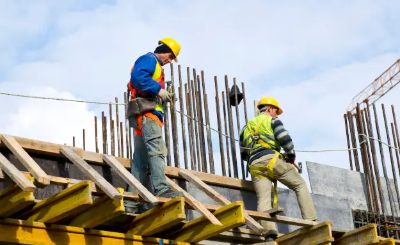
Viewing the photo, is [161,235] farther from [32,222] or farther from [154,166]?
[32,222]

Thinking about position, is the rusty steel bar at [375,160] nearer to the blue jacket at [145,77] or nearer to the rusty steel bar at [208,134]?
the rusty steel bar at [208,134]

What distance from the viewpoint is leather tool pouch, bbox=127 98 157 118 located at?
8.55 m

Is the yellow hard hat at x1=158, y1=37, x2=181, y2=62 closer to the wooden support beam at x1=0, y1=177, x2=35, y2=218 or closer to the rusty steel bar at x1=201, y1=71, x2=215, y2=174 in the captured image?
the rusty steel bar at x1=201, y1=71, x2=215, y2=174

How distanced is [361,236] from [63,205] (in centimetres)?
407

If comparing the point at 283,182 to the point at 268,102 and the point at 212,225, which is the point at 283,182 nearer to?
the point at 268,102

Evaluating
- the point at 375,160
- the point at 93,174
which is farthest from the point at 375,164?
the point at 93,174

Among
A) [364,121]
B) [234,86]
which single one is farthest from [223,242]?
[364,121]

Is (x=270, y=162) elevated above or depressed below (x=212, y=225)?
above

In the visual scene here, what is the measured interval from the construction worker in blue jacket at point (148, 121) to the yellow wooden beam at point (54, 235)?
25.5 inches

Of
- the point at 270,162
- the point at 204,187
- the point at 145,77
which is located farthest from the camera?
the point at 270,162

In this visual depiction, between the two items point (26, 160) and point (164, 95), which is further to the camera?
point (164, 95)

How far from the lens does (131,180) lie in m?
7.85

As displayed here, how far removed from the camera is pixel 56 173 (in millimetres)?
8430

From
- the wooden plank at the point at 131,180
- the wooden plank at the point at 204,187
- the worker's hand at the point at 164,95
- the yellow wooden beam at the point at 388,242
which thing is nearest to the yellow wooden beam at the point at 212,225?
the wooden plank at the point at 204,187
